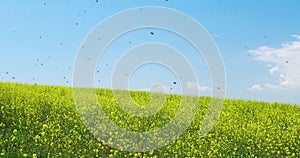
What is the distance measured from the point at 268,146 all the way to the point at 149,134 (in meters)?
4.16

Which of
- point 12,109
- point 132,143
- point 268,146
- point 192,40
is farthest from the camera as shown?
point 12,109

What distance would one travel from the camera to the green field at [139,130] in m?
12.2

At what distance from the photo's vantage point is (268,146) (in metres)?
14.2

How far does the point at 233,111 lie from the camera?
20.2 meters

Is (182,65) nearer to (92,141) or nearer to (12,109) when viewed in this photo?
(92,141)

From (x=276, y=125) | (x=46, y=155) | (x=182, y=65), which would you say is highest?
(x=182, y=65)

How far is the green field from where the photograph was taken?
12.2 metres

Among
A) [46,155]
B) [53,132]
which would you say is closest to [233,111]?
[53,132]

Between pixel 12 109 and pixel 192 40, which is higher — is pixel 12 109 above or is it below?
below

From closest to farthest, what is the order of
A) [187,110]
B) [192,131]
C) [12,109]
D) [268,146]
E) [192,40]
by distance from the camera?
[192,40] → [268,146] → [192,131] → [12,109] → [187,110]

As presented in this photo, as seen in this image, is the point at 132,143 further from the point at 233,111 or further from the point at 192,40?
the point at 233,111

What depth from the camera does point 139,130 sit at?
14938 millimetres

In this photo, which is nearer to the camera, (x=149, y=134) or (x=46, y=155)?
(x=46, y=155)

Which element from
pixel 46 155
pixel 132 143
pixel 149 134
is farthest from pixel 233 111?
pixel 46 155
